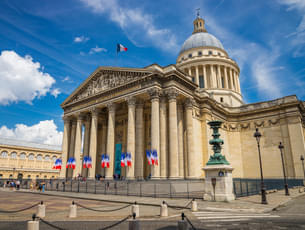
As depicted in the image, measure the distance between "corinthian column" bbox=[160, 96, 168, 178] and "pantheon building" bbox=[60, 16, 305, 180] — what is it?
13 cm

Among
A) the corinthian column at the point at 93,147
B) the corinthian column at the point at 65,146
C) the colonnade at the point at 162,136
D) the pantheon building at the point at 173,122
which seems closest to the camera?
the colonnade at the point at 162,136

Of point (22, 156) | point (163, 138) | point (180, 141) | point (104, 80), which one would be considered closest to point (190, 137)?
point (180, 141)

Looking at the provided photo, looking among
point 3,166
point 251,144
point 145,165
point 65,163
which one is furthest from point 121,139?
point 3,166

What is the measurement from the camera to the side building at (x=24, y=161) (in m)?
77.8

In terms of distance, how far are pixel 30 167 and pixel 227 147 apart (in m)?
69.9

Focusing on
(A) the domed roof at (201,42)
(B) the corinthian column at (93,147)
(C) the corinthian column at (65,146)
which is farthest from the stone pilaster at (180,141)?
(A) the domed roof at (201,42)

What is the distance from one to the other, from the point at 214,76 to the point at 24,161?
70.0 metres

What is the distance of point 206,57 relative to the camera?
2355 inches

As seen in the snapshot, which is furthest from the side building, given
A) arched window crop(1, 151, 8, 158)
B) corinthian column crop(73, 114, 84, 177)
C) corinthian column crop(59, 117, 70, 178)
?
corinthian column crop(73, 114, 84, 177)

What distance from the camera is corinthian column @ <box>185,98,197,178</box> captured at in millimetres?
33062

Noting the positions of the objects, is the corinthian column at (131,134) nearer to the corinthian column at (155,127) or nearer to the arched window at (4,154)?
the corinthian column at (155,127)

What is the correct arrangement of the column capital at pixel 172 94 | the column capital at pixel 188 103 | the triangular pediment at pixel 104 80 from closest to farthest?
1. the column capital at pixel 172 94
2. the triangular pediment at pixel 104 80
3. the column capital at pixel 188 103

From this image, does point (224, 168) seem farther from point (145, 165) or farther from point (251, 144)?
point (251, 144)

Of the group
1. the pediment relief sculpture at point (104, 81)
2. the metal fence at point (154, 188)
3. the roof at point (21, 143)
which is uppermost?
the pediment relief sculpture at point (104, 81)
